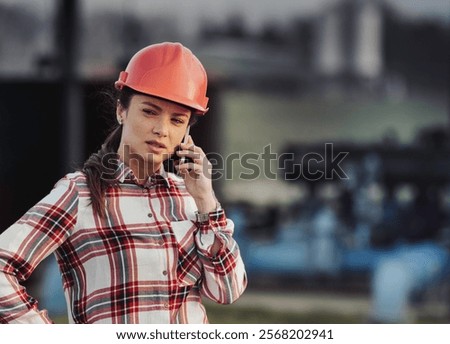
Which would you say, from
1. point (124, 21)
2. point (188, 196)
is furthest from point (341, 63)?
point (188, 196)

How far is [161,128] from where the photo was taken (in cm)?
201

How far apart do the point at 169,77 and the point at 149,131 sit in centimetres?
13

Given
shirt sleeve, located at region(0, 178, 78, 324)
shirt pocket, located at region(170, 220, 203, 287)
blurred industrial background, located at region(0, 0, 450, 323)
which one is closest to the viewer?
shirt sleeve, located at region(0, 178, 78, 324)

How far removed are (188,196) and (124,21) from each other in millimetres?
1838

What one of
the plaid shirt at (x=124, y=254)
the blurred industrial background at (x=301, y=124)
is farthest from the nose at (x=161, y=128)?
the blurred industrial background at (x=301, y=124)

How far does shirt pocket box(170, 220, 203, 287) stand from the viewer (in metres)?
2.00

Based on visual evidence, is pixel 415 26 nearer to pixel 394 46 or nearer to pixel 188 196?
pixel 394 46

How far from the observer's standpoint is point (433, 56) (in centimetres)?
393

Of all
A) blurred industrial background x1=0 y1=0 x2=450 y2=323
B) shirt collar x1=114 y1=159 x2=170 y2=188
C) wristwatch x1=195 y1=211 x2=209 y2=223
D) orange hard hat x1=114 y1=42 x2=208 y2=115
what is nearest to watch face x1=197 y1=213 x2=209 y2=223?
wristwatch x1=195 y1=211 x2=209 y2=223

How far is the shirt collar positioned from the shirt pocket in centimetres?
11

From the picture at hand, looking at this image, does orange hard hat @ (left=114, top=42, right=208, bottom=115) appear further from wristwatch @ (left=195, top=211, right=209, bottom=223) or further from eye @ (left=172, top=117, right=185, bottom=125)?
wristwatch @ (left=195, top=211, right=209, bottom=223)

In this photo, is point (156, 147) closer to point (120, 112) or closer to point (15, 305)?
point (120, 112)

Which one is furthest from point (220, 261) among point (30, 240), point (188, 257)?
point (30, 240)
